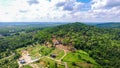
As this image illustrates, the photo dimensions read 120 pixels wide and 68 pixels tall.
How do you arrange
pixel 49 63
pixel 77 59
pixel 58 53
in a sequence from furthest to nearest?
1. pixel 58 53
2. pixel 77 59
3. pixel 49 63

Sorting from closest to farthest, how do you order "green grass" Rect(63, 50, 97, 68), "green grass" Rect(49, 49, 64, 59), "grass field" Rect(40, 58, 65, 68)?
"grass field" Rect(40, 58, 65, 68), "green grass" Rect(63, 50, 97, 68), "green grass" Rect(49, 49, 64, 59)

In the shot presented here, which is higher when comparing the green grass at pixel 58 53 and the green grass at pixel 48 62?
the green grass at pixel 58 53

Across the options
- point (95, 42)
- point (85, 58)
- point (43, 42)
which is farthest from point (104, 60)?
point (43, 42)

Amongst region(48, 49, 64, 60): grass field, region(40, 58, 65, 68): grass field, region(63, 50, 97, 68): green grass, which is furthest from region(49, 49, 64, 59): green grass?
region(40, 58, 65, 68): grass field

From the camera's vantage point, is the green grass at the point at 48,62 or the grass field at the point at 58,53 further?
the grass field at the point at 58,53

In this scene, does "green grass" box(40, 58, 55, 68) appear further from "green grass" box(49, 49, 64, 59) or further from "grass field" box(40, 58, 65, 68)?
"green grass" box(49, 49, 64, 59)

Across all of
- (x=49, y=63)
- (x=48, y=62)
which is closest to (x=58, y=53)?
(x=48, y=62)

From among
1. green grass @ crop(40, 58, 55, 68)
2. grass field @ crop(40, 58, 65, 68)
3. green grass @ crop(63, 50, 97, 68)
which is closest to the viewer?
grass field @ crop(40, 58, 65, 68)

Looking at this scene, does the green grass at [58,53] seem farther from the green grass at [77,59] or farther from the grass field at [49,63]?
the grass field at [49,63]

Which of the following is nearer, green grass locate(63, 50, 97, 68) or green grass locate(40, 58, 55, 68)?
green grass locate(40, 58, 55, 68)

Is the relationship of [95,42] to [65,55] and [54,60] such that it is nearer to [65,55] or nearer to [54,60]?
[65,55]

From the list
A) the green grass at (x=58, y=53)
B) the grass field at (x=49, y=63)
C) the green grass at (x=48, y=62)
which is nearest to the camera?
the grass field at (x=49, y=63)

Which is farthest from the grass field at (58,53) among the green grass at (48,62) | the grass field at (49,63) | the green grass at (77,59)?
the grass field at (49,63)

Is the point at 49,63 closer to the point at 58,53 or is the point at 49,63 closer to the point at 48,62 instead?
the point at 48,62
